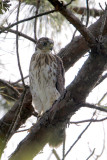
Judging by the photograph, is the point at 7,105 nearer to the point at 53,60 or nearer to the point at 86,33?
the point at 53,60

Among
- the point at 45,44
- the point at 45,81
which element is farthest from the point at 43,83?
the point at 45,44

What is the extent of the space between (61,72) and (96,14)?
0.94m

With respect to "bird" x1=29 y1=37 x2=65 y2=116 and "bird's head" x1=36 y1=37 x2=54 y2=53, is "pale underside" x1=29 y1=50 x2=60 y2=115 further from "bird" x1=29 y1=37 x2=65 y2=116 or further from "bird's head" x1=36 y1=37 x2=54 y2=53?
"bird's head" x1=36 y1=37 x2=54 y2=53

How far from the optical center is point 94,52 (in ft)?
7.84

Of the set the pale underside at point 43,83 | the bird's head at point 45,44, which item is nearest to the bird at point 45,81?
the pale underside at point 43,83

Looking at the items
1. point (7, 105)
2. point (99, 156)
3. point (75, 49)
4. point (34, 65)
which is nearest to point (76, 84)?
point (99, 156)

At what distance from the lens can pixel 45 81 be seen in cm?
458

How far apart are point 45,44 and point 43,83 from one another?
2.35 feet

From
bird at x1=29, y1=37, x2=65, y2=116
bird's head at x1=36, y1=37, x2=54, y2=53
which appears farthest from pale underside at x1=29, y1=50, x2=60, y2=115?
bird's head at x1=36, y1=37, x2=54, y2=53

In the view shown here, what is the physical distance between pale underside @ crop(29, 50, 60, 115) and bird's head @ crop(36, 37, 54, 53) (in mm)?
344

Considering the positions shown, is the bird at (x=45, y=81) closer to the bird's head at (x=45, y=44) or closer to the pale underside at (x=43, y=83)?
the pale underside at (x=43, y=83)

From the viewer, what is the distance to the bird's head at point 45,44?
501 centimetres

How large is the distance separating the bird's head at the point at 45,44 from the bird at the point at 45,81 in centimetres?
26

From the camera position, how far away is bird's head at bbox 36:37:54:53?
5008mm
